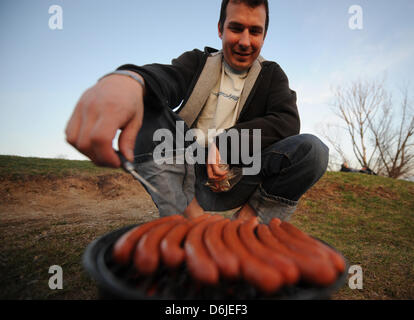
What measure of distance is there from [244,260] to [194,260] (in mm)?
226

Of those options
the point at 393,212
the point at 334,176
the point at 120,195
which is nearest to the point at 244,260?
the point at 120,195

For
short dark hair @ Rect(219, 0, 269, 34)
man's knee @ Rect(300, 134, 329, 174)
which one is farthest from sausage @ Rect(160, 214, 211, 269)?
short dark hair @ Rect(219, 0, 269, 34)

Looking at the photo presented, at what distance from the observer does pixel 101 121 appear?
1158 mm

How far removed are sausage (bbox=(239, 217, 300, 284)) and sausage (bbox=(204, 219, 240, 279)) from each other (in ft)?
0.42

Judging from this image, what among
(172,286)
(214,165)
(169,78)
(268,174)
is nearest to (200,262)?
(172,286)

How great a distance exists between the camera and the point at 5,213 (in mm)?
5000

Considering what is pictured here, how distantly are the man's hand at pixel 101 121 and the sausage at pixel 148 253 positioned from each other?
1.39 ft

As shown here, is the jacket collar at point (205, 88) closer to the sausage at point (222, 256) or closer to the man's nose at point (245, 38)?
the man's nose at point (245, 38)

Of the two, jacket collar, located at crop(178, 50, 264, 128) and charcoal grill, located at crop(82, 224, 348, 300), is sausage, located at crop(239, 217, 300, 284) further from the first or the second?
jacket collar, located at crop(178, 50, 264, 128)

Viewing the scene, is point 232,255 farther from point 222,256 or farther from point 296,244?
point 296,244

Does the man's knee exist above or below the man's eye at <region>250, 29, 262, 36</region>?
below

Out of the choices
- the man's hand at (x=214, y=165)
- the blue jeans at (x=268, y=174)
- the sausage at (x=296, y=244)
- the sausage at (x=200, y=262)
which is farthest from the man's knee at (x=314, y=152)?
the sausage at (x=200, y=262)

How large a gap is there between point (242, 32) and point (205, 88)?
69 centimetres

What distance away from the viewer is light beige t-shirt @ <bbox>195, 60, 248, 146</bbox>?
8.91 ft
